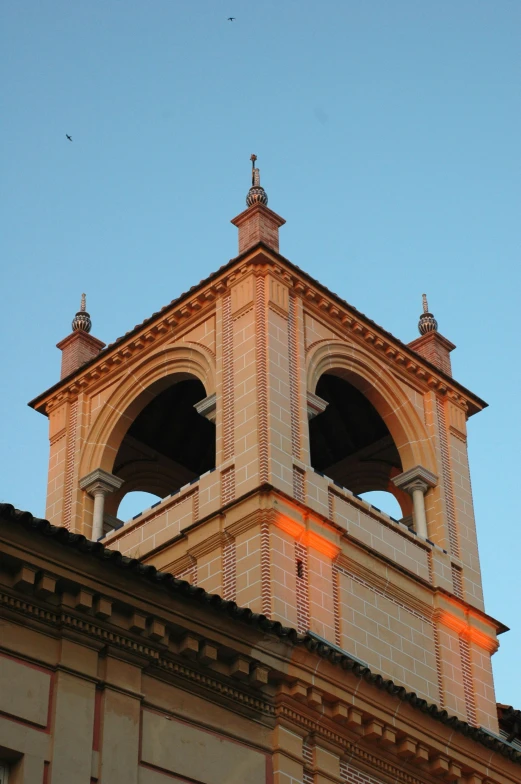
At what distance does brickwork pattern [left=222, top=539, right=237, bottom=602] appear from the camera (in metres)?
22.1

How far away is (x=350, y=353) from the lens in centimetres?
2620

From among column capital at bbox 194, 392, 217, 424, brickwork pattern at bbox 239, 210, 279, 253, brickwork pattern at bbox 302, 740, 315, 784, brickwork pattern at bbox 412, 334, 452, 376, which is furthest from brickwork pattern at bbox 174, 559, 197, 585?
brickwork pattern at bbox 412, 334, 452, 376

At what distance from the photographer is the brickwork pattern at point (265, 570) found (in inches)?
840

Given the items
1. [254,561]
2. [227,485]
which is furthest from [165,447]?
[254,561]

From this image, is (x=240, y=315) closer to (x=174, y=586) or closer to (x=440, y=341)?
(x=440, y=341)

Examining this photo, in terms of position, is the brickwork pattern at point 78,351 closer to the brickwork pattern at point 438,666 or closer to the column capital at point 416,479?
the column capital at point 416,479

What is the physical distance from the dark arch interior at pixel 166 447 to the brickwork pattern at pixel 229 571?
613 centimetres

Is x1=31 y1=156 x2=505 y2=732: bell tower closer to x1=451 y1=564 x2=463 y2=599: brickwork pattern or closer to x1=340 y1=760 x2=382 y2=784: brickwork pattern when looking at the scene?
x1=451 y1=564 x2=463 y2=599: brickwork pattern

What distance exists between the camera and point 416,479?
26109 mm

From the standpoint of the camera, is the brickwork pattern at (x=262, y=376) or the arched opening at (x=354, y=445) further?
the arched opening at (x=354, y=445)

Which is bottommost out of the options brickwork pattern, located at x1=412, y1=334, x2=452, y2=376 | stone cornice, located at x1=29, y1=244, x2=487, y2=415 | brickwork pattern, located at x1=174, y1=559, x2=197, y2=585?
brickwork pattern, located at x1=174, y1=559, x2=197, y2=585

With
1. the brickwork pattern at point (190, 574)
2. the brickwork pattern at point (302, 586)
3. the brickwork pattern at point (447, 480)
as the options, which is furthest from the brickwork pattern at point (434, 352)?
the brickwork pattern at point (190, 574)

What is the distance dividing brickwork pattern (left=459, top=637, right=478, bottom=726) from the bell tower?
0.10 feet

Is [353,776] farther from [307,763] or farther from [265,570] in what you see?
[265,570]
